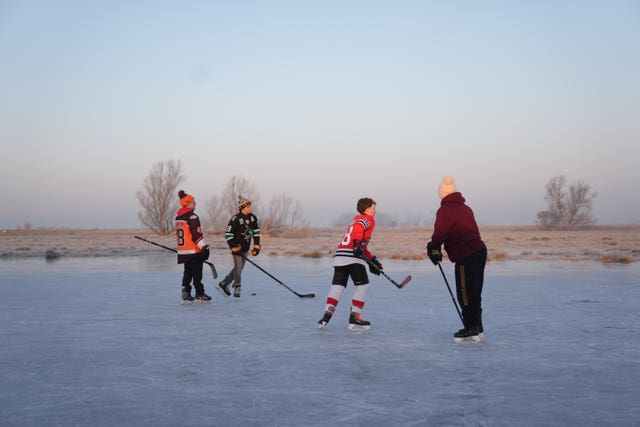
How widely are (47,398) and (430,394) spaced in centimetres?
242

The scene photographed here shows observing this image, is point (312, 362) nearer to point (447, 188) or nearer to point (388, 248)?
point (447, 188)

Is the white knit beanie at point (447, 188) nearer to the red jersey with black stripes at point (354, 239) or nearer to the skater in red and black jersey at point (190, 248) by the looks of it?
the red jersey with black stripes at point (354, 239)

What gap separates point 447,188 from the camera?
5.64 m

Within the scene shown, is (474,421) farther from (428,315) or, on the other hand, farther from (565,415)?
(428,315)

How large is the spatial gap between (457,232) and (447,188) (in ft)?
1.58

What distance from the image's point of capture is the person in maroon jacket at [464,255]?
533 cm

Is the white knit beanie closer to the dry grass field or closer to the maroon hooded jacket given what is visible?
the maroon hooded jacket

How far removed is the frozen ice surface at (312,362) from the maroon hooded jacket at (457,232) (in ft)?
2.88

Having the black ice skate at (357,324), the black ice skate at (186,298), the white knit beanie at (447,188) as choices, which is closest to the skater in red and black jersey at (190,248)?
the black ice skate at (186,298)

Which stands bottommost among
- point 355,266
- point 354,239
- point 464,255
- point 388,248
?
point 388,248

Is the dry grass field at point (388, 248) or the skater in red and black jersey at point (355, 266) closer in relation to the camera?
the skater in red and black jersey at point (355, 266)

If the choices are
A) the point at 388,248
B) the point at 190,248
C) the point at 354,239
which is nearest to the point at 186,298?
the point at 190,248

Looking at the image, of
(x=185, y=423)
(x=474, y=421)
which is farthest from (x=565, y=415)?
(x=185, y=423)

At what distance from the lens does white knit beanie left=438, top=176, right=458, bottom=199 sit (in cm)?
564
